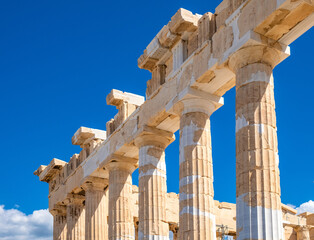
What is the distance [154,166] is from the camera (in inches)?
1069

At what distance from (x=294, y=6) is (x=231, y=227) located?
26.5 meters

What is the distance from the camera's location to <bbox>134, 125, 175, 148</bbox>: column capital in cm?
2708

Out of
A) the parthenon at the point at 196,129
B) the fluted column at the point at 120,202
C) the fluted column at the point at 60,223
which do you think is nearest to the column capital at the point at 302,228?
the fluted column at the point at 60,223

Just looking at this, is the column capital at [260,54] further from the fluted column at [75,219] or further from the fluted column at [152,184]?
the fluted column at [75,219]

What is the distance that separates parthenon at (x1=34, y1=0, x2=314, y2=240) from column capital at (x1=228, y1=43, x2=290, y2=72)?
3 centimetres

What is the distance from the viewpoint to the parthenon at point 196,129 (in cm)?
1962

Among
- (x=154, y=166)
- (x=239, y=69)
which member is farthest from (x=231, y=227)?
(x=239, y=69)

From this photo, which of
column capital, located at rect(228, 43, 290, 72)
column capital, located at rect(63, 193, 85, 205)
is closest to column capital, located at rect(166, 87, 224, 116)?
column capital, located at rect(228, 43, 290, 72)

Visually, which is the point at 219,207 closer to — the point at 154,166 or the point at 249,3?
the point at 154,166

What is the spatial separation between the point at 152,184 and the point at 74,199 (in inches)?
391

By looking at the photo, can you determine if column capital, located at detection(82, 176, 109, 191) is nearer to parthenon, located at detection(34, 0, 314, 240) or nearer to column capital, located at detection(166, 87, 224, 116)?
parthenon, located at detection(34, 0, 314, 240)

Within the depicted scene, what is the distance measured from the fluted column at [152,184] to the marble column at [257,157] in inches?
278

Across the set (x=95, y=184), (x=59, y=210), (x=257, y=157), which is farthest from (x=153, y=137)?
(x=59, y=210)

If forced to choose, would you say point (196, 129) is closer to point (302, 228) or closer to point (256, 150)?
point (256, 150)
